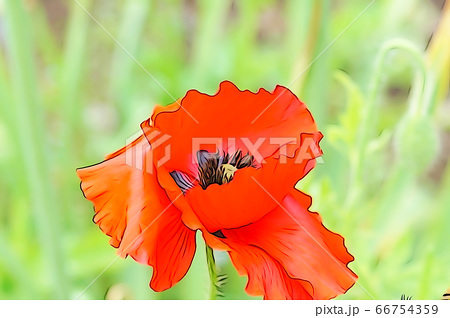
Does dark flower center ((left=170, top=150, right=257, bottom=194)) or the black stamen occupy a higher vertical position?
dark flower center ((left=170, top=150, right=257, bottom=194))

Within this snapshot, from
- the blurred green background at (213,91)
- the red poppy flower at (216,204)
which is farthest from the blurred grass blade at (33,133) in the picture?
the red poppy flower at (216,204)

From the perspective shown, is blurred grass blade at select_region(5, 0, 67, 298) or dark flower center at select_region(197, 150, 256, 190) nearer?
dark flower center at select_region(197, 150, 256, 190)

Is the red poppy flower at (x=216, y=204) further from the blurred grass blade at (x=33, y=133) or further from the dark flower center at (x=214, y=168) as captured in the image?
the blurred grass blade at (x=33, y=133)

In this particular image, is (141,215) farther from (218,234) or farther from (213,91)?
(213,91)

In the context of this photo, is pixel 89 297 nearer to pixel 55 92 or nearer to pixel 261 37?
pixel 55 92

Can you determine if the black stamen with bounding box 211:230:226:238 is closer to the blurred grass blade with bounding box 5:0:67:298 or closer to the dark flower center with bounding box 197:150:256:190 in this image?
the dark flower center with bounding box 197:150:256:190

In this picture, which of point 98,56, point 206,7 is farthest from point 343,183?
point 98,56

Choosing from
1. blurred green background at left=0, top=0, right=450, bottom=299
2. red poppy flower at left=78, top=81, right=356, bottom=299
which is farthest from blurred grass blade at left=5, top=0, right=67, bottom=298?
red poppy flower at left=78, top=81, right=356, bottom=299

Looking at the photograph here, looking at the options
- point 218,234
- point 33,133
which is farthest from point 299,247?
point 33,133
